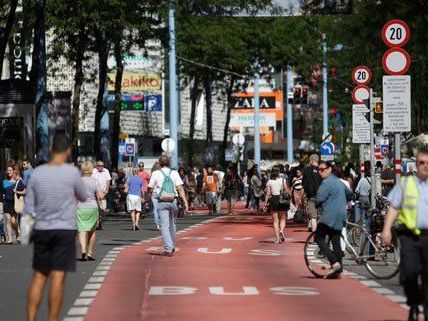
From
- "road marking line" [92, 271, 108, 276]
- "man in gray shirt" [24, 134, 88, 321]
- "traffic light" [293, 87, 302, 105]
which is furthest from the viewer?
"traffic light" [293, 87, 302, 105]

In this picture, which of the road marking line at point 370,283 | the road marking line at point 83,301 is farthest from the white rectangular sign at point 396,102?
the road marking line at point 83,301

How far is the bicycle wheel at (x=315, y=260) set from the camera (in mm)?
21172

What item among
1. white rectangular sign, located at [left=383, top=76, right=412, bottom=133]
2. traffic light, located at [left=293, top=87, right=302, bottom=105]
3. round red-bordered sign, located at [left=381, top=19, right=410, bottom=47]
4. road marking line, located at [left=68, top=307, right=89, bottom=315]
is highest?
round red-bordered sign, located at [left=381, top=19, right=410, bottom=47]

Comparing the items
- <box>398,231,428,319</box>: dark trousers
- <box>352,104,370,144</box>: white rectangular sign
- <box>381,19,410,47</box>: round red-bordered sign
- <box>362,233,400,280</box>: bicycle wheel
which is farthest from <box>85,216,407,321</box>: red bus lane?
<box>381,19,410,47</box>: round red-bordered sign

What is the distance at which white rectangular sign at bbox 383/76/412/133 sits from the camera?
2194 centimetres

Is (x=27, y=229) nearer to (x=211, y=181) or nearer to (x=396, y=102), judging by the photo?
(x=396, y=102)

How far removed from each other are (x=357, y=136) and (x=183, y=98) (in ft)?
246

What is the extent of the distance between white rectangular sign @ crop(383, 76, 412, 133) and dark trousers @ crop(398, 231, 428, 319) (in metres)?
8.35

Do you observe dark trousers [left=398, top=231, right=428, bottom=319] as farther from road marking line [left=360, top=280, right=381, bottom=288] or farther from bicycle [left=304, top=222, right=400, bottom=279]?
bicycle [left=304, top=222, right=400, bottom=279]

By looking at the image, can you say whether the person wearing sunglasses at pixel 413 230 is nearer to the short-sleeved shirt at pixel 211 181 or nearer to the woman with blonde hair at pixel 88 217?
the woman with blonde hair at pixel 88 217

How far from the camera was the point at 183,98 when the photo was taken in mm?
105812

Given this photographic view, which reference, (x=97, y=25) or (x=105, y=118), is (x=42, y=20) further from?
(x=105, y=118)

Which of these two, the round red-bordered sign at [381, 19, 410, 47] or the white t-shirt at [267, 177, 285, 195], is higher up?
the round red-bordered sign at [381, 19, 410, 47]

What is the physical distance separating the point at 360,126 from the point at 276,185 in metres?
2.15
